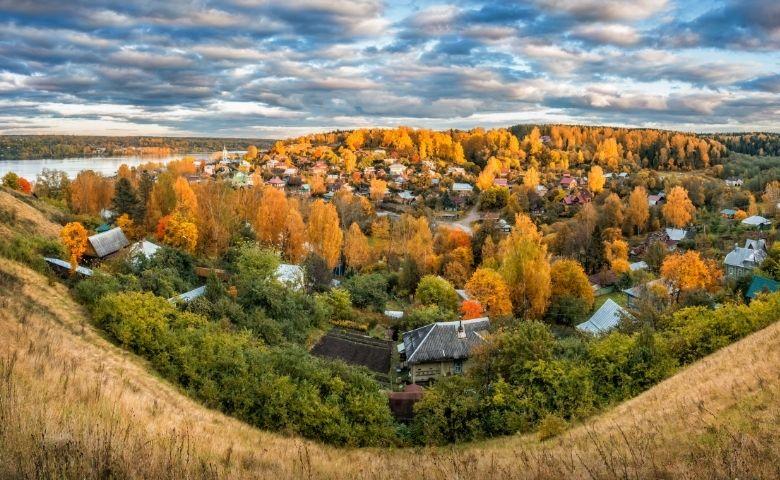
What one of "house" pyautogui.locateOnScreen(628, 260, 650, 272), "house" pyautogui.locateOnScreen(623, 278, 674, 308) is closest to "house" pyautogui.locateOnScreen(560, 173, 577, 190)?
"house" pyautogui.locateOnScreen(628, 260, 650, 272)

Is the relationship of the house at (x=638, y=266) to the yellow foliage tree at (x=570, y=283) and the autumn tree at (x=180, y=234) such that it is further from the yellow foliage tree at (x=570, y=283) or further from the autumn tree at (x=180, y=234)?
the autumn tree at (x=180, y=234)

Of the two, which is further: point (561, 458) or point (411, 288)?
point (411, 288)

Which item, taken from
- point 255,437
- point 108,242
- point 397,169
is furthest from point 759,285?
point 397,169

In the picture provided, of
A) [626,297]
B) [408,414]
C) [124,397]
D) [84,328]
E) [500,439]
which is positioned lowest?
[626,297]

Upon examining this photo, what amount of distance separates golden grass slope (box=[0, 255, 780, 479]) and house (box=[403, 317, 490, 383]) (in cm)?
949

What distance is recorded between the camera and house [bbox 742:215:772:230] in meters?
50.3

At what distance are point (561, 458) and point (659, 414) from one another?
3.53 metres

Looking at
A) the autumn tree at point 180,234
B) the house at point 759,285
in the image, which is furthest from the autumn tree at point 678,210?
the autumn tree at point 180,234

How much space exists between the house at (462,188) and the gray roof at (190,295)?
186ft

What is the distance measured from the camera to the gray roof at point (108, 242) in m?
28.6

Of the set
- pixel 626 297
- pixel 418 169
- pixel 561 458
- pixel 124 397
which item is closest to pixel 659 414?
pixel 561 458

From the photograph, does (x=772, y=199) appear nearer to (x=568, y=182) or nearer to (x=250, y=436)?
(x=568, y=182)

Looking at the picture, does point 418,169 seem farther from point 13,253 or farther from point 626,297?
point 13,253

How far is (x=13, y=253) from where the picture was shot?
17906mm
